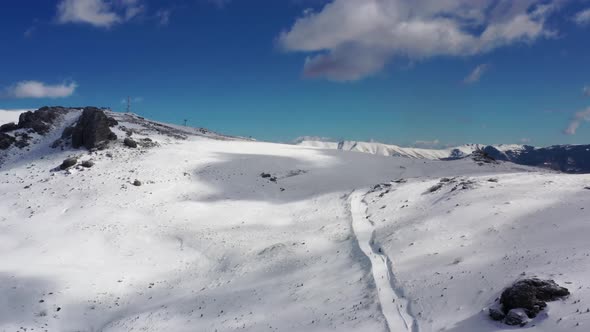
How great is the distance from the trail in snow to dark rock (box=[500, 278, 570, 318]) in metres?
3.55

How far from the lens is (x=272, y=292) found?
20.7 m

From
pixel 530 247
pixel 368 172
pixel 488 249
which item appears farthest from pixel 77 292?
pixel 368 172

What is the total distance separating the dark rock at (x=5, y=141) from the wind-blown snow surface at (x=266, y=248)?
429 centimetres

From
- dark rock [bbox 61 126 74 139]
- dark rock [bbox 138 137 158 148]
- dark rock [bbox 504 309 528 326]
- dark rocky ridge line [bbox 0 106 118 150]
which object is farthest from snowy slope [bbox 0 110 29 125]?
dark rock [bbox 504 309 528 326]

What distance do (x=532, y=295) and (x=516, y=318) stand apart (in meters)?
1.10

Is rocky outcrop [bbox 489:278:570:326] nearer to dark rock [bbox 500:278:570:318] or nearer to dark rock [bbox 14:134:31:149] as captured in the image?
dark rock [bbox 500:278:570:318]

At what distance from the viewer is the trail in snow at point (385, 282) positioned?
48.6 ft

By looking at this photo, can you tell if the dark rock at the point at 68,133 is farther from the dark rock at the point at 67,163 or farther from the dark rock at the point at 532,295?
the dark rock at the point at 532,295

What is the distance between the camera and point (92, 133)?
154ft

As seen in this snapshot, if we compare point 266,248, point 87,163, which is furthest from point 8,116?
point 266,248


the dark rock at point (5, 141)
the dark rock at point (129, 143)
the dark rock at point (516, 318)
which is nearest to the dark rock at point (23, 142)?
the dark rock at point (5, 141)

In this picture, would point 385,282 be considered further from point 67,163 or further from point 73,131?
point 73,131

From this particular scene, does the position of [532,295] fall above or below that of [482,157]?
below

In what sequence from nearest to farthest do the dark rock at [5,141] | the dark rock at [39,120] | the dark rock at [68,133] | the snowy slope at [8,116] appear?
the dark rock at [5,141]
the dark rock at [68,133]
the dark rock at [39,120]
the snowy slope at [8,116]
